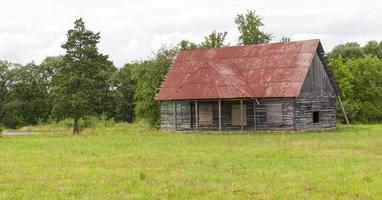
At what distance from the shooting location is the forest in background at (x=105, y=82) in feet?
144

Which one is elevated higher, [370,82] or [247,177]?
[370,82]

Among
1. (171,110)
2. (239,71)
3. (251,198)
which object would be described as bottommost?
(251,198)

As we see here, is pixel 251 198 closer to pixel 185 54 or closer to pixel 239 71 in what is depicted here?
pixel 239 71

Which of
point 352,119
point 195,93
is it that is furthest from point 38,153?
point 352,119

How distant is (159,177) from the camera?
15469 millimetres

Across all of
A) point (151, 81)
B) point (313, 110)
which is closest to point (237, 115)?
point (313, 110)

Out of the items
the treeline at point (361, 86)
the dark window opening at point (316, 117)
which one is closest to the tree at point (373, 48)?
the treeline at point (361, 86)

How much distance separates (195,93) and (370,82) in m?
27.6

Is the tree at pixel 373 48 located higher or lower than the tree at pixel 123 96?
higher

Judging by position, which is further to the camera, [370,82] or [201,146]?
[370,82]

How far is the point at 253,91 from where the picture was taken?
39969mm

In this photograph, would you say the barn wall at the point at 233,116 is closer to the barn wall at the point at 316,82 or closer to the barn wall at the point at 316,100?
the barn wall at the point at 316,100

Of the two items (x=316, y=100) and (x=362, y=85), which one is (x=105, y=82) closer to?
(x=316, y=100)

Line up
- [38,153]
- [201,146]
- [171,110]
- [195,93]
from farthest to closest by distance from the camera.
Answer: [171,110] < [195,93] < [201,146] < [38,153]
